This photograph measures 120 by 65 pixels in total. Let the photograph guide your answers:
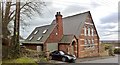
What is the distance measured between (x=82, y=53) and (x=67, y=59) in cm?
423

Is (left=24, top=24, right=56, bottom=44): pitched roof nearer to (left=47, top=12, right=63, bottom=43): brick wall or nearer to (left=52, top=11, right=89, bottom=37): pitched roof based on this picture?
(left=47, top=12, right=63, bottom=43): brick wall

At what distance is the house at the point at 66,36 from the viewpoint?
46.1 feet

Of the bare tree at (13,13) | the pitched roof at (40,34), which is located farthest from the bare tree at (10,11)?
the pitched roof at (40,34)

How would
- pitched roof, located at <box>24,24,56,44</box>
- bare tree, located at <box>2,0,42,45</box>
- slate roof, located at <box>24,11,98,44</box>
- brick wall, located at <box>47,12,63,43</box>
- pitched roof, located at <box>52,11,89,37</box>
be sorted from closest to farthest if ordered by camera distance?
bare tree, located at <box>2,0,42,45</box> → pitched roof, located at <box>24,24,56,44</box> → slate roof, located at <box>24,11,98,44</box> → brick wall, located at <box>47,12,63,43</box> → pitched roof, located at <box>52,11,89,37</box>

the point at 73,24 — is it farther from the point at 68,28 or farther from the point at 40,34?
the point at 40,34

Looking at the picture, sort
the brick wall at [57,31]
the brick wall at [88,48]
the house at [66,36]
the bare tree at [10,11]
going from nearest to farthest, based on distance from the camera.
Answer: the bare tree at [10,11] < the house at [66,36] < the brick wall at [57,31] < the brick wall at [88,48]

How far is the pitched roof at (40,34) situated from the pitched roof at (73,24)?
3.82ft

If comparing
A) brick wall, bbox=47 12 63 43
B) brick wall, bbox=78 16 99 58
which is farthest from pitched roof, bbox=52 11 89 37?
brick wall, bbox=47 12 63 43

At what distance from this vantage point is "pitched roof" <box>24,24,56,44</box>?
1394 centimetres

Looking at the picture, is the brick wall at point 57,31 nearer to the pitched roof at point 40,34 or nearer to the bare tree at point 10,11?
the pitched roof at point 40,34

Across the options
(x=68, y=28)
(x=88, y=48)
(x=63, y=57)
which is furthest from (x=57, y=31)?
(x=88, y=48)

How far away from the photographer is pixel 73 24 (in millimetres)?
15258

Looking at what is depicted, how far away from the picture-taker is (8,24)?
8.05 m

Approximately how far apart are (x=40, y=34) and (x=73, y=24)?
107 inches
